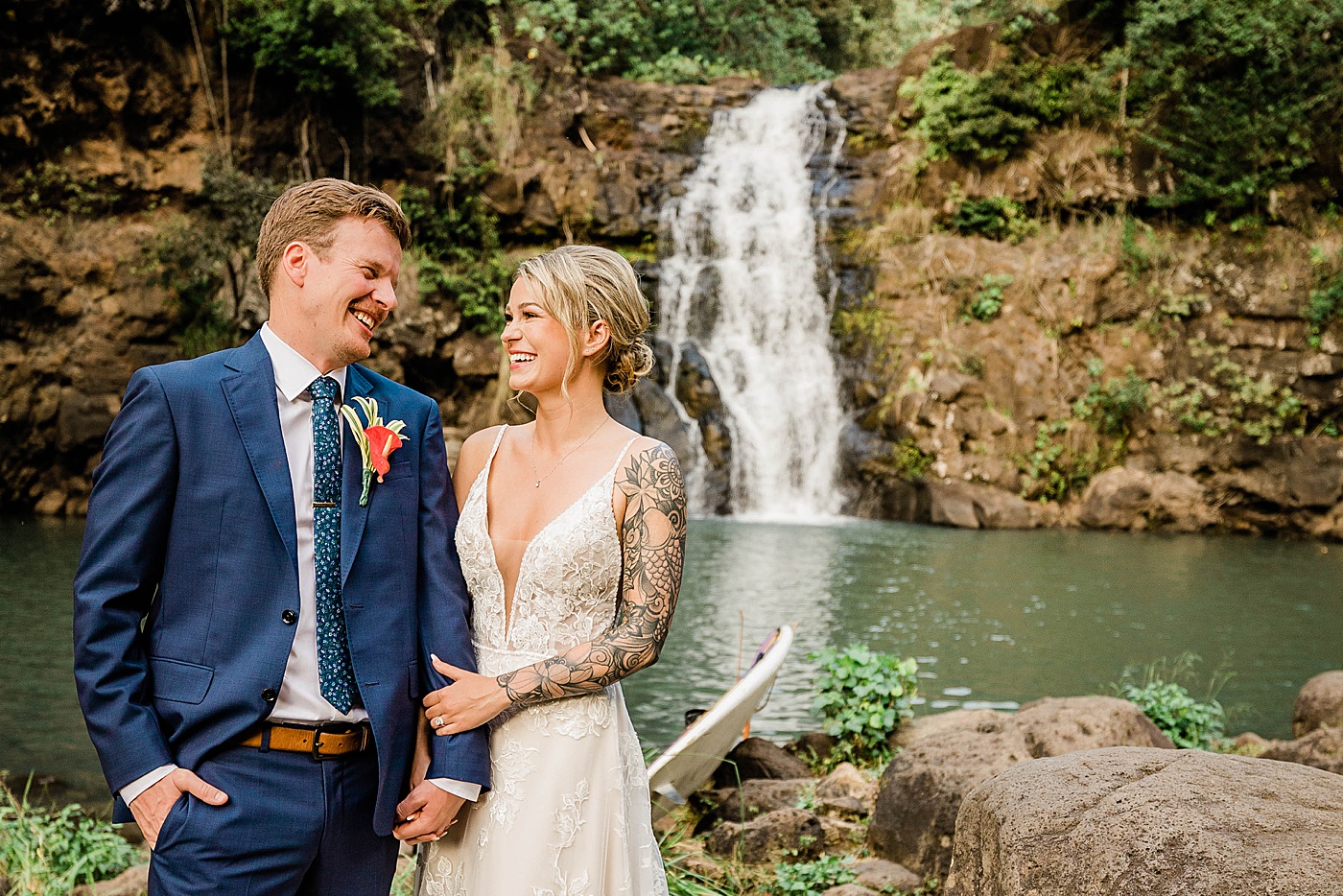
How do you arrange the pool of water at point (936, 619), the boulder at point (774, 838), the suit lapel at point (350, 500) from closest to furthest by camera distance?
the suit lapel at point (350, 500)
the boulder at point (774, 838)
the pool of water at point (936, 619)

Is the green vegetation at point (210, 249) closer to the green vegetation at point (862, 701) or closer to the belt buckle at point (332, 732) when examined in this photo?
the green vegetation at point (862, 701)

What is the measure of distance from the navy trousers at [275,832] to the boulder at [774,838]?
2.46 m

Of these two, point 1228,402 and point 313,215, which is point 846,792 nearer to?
point 313,215

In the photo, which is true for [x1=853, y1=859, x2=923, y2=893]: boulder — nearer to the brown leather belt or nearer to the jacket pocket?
the brown leather belt

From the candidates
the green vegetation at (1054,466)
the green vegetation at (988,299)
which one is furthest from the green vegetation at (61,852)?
the green vegetation at (988,299)

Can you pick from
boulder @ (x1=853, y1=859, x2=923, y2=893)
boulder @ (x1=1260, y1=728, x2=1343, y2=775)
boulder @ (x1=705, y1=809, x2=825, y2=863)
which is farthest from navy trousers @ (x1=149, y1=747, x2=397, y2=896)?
boulder @ (x1=1260, y1=728, x2=1343, y2=775)

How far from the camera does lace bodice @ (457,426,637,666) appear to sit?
2.48 m

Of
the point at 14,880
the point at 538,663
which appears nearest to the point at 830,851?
the point at 538,663

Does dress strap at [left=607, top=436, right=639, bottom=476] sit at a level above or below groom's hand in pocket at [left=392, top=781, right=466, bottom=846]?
above

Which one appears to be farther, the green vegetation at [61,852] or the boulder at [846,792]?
the boulder at [846,792]

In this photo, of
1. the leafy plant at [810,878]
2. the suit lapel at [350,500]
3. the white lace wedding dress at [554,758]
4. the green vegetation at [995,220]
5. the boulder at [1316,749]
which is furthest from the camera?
the green vegetation at [995,220]

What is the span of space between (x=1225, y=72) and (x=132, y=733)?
22063mm

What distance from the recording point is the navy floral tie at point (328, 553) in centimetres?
223

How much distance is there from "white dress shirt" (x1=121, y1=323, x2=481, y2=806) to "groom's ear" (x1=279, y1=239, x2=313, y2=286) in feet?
0.45
